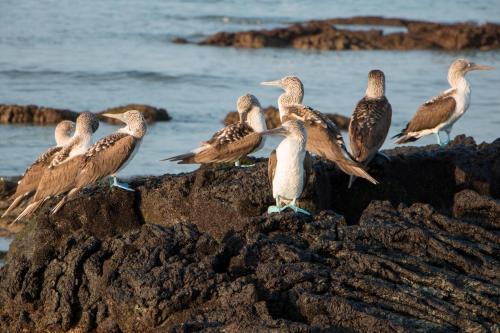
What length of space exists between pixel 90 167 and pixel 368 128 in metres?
2.94

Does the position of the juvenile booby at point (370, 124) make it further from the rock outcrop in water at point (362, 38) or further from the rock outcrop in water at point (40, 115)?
the rock outcrop in water at point (362, 38)

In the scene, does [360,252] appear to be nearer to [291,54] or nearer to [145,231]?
[145,231]

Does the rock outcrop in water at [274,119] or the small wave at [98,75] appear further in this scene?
the small wave at [98,75]

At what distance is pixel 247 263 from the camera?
8.64 meters

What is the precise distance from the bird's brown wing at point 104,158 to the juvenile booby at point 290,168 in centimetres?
169

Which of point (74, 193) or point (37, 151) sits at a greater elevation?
point (74, 193)

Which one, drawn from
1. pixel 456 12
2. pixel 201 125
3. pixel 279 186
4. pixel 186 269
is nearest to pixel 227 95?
pixel 201 125

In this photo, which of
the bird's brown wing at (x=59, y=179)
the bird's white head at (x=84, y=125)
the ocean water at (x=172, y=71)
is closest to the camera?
the bird's brown wing at (x=59, y=179)

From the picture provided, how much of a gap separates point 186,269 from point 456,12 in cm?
3664

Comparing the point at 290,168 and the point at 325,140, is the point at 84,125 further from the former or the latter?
the point at 290,168

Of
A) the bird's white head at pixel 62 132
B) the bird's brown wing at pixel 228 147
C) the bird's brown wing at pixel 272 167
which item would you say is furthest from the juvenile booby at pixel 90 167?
the bird's brown wing at pixel 272 167

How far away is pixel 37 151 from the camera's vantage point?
59.5ft

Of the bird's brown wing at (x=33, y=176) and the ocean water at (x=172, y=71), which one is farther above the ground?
the bird's brown wing at (x=33, y=176)

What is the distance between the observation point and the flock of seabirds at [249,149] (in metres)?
10.4
